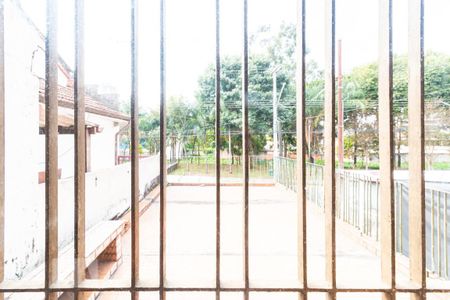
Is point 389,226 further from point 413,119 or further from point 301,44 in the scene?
point 301,44

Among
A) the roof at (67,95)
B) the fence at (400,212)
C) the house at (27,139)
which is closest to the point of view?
the roof at (67,95)

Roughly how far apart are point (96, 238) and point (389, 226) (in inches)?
88.9

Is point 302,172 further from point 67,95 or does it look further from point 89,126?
point 89,126

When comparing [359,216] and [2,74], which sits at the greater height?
[2,74]

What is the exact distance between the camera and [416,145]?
74cm

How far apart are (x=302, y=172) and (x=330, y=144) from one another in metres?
0.09

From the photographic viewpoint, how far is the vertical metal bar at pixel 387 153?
2.37 ft

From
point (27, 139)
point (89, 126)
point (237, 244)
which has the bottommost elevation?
point (237, 244)

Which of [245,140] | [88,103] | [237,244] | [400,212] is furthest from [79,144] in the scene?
[237,244]

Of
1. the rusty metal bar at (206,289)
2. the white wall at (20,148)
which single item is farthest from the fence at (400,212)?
the white wall at (20,148)

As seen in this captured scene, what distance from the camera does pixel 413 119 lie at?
74cm

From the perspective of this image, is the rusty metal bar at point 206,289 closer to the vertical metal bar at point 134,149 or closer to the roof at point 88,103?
the vertical metal bar at point 134,149

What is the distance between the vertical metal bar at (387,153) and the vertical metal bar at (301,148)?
0.18 m

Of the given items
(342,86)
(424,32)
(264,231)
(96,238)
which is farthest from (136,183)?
(264,231)
